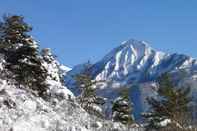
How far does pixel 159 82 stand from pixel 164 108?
390 centimetres

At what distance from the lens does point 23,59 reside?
36969mm

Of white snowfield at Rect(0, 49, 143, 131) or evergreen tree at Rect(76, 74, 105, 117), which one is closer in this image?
white snowfield at Rect(0, 49, 143, 131)

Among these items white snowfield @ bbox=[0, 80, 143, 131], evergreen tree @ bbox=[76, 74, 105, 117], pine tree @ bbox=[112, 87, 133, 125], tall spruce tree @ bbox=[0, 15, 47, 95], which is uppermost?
evergreen tree @ bbox=[76, 74, 105, 117]

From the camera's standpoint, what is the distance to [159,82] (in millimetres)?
63312

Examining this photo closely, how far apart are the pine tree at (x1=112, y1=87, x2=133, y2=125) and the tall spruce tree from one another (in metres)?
35.8

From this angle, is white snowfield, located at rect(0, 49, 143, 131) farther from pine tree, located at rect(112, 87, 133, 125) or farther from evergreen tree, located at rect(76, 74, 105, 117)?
pine tree, located at rect(112, 87, 133, 125)

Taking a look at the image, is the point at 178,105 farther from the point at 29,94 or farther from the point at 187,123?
the point at 29,94

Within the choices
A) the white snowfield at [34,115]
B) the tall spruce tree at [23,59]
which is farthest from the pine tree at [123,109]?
the white snowfield at [34,115]

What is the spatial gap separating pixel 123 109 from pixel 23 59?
134ft

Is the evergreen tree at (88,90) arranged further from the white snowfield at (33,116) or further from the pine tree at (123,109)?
the white snowfield at (33,116)

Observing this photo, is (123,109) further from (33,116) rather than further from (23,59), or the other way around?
(33,116)

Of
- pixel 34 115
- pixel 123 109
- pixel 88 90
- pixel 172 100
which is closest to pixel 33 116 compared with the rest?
pixel 34 115

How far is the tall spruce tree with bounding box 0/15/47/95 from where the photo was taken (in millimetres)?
36500

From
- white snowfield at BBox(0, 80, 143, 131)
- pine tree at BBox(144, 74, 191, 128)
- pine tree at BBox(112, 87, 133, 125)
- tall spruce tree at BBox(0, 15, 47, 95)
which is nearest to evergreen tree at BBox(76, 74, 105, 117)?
pine tree at BBox(112, 87, 133, 125)
